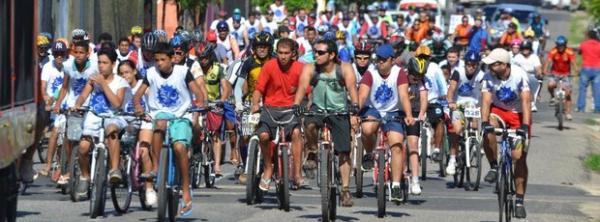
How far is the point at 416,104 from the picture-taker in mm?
20547

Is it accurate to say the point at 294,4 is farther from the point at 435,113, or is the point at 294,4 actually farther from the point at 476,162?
the point at 476,162

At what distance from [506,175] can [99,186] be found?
3.76 meters

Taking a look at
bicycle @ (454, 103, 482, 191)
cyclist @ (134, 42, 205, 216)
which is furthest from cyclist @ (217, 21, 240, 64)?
cyclist @ (134, 42, 205, 216)

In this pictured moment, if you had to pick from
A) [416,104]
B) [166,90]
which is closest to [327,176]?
[166,90]

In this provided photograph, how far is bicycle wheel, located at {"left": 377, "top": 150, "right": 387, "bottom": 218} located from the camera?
1684cm

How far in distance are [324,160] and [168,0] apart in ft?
90.7

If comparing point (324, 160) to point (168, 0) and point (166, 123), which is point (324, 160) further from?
point (168, 0)

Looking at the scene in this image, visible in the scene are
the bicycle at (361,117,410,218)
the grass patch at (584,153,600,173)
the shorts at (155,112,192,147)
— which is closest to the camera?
the shorts at (155,112,192,147)

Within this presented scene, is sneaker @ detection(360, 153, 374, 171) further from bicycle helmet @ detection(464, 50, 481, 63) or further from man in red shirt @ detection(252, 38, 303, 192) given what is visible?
bicycle helmet @ detection(464, 50, 481, 63)

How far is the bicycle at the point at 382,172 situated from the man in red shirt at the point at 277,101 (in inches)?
32.2

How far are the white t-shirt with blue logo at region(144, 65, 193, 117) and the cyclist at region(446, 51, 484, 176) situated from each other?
6470mm

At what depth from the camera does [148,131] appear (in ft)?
53.8

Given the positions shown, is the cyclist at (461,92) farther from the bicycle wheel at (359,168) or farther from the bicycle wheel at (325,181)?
the bicycle wheel at (325,181)

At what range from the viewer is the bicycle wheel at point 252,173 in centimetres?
1717
